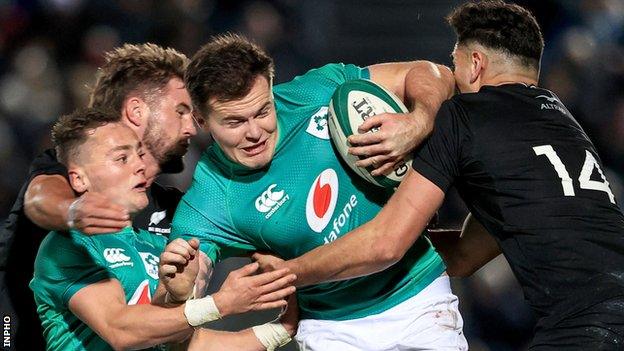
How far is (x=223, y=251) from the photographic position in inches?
159

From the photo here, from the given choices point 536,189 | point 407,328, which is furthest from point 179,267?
point 536,189

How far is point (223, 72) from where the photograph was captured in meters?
3.80

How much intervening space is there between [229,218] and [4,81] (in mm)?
3861

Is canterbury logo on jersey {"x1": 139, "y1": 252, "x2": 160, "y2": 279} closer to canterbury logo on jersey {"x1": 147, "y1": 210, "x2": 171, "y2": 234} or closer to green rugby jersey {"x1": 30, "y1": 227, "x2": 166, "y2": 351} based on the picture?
green rugby jersey {"x1": 30, "y1": 227, "x2": 166, "y2": 351}

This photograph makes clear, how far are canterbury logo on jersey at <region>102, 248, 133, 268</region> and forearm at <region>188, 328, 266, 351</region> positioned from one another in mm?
507

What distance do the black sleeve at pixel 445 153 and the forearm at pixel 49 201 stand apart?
4.64ft

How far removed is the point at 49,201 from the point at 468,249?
1843mm

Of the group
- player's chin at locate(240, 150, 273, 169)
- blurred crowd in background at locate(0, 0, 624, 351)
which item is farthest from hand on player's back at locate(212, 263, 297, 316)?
blurred crowd in background at locate(0, 0, 624, 351)

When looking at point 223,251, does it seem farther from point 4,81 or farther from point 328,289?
point 4,81

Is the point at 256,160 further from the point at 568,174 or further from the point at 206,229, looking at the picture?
the point at 568,174

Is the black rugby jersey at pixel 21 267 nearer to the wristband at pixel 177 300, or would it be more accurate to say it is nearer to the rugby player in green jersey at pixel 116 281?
the rugby player in green jersey at pixel 116 281

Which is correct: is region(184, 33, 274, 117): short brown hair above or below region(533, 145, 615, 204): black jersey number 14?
above

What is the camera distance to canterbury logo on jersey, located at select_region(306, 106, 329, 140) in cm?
398

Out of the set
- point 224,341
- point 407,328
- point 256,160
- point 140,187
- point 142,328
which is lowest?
point 224,341
